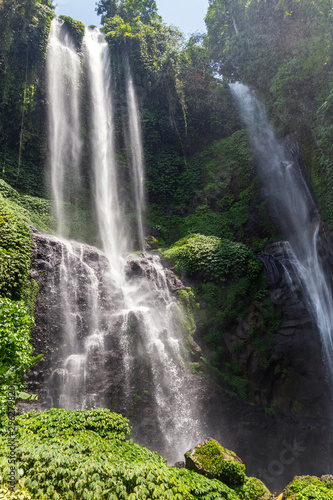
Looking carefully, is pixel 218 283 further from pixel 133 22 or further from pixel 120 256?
pixel 133 22

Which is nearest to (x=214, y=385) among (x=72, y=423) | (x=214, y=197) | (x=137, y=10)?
(x=72, y=423)

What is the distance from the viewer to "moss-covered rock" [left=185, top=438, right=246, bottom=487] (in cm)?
617

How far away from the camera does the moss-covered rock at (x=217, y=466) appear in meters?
6.17

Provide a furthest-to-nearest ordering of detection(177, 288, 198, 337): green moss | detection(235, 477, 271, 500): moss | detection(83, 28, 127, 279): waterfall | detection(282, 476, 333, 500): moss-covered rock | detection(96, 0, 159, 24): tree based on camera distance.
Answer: detection(96, 0, 159, 24): tree, detection(83, 28, 127, 279): waterfall, detection(177, 288, 198, 337): green moss, detection(235, 477, 271, 500): moss, detection(282, 476, 333, 500): moss-covered rock

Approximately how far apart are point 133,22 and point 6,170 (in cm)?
1769

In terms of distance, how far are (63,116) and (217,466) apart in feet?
65.2

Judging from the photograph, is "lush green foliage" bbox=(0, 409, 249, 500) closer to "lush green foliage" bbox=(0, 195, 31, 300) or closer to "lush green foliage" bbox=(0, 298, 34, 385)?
"lush green foliage" bbox=(0, 298, 34, 385)

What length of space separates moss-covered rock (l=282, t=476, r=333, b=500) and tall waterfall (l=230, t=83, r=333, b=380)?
17.2 feet

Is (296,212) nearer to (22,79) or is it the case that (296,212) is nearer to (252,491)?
(252,491)

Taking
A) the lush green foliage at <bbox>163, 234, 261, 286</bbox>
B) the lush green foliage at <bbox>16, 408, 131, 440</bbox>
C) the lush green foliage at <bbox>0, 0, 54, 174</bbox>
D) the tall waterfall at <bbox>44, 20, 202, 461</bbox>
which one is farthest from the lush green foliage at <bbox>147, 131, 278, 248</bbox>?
the lush green foliage at <bbox>16, 408, 131, 440</bbox>

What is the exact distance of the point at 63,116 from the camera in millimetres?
18953

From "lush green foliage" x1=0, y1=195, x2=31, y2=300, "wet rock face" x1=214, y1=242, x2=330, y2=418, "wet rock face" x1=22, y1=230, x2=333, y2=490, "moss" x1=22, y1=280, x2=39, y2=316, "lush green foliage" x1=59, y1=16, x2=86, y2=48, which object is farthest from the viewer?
"lush green foliage" x1=59, y1=16, x2=86, y2=48

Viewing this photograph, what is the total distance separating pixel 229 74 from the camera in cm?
2258

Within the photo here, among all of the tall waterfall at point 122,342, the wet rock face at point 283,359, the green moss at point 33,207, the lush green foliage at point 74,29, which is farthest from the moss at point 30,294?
the lush green foliage at point 74,29
